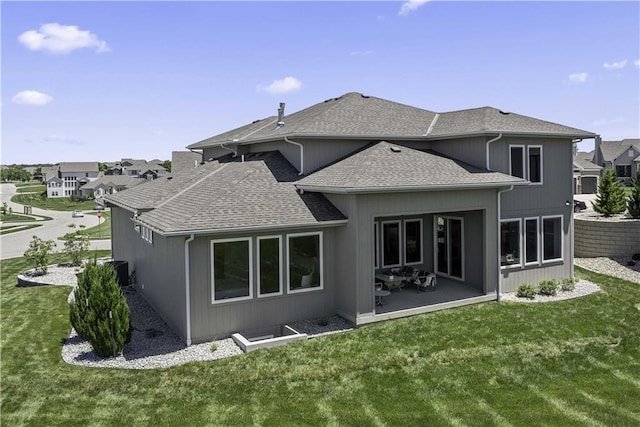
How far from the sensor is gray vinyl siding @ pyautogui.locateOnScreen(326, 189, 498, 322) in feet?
43.0

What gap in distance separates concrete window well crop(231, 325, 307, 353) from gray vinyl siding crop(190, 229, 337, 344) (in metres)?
0.14

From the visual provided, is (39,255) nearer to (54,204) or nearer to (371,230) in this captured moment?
(371,230)

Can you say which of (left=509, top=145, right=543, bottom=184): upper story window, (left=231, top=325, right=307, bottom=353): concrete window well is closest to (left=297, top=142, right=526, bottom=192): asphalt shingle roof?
(left=509, top=145, right=543, bottom=184): upper story window

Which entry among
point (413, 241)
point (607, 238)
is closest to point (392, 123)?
point (413, 241)

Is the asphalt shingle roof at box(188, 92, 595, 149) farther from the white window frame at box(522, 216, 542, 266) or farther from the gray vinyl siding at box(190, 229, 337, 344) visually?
the gray vinyl siding at box(190, 229, 337, 344)

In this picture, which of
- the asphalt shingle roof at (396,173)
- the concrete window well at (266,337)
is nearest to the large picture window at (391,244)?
the asphalt shingle roof at (396,173)

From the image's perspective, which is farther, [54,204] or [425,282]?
[54,204]

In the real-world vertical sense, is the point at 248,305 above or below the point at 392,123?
below

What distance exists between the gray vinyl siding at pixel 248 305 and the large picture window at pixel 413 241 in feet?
16.0

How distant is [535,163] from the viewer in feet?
56.4

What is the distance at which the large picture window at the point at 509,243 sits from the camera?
54.4 feet

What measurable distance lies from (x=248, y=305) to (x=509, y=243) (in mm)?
9589

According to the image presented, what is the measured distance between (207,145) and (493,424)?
19733 mm

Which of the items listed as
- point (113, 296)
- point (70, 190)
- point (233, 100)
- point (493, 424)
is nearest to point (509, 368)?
point (493, 424)
